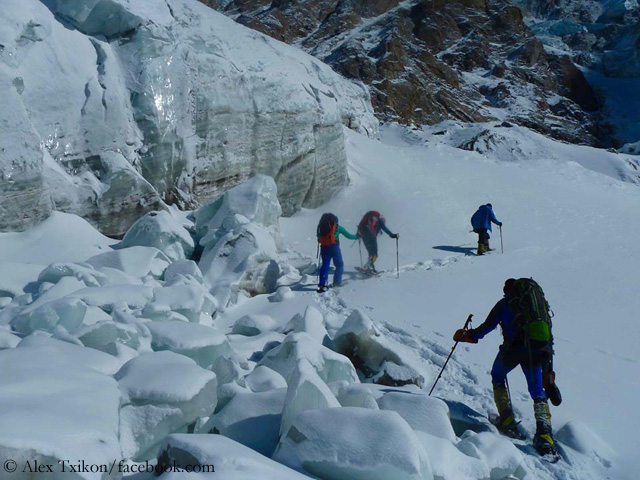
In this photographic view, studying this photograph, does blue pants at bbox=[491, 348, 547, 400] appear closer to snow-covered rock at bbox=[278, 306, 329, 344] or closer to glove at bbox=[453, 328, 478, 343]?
glove at bbox=[453, 328, 478, 343]

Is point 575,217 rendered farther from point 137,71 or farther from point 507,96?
point 507,96

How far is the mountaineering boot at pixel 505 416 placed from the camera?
4.36 m

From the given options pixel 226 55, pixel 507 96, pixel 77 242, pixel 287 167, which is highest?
pixel 507 96

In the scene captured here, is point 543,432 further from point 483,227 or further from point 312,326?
point 483,227

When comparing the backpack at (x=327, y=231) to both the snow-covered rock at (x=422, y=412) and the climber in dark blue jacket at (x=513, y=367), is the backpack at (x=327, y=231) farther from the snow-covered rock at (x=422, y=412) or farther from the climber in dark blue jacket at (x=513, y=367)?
the snow-covered rock at (x=422, y=412)

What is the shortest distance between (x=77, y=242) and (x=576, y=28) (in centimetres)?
9502

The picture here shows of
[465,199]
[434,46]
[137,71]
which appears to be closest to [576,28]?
[434,46]

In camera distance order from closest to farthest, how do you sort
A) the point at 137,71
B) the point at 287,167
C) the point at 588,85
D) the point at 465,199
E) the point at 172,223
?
1. the point at 172,223
2. the point at 137,71
3. the point at 287,167
4. the point at 465,199
5. the point at 588,85

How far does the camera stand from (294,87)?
1275 centimetres

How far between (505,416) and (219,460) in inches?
106

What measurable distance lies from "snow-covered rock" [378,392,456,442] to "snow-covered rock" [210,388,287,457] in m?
0.79

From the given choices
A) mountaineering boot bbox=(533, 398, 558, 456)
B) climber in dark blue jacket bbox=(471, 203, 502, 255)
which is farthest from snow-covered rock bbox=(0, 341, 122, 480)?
climber in dark blue jacket bbox=(471, 203, 502, 255)

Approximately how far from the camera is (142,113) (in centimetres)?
1000

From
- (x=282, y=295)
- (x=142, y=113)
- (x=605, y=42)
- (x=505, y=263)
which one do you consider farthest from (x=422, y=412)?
(x=605, y=42)
